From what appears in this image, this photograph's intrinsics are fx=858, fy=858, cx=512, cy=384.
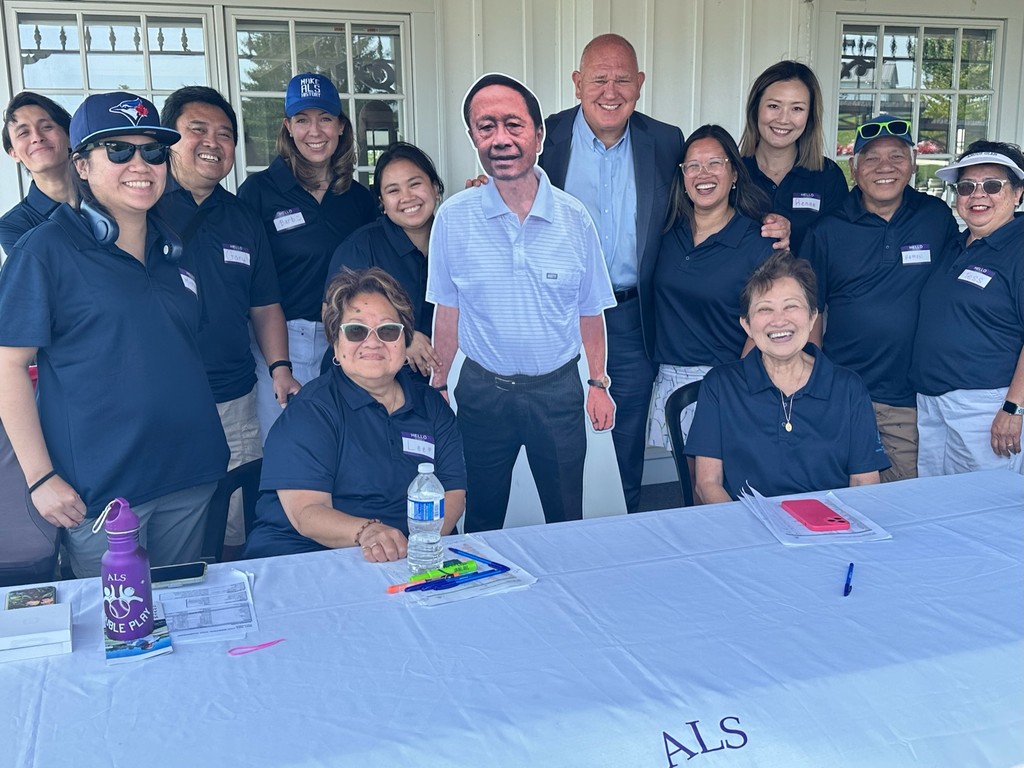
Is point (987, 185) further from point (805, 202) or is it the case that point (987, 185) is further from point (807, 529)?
point (807, 529)

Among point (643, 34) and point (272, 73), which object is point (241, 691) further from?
point (643, 34)

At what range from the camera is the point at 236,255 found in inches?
110

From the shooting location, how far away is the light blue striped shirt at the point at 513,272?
270cm

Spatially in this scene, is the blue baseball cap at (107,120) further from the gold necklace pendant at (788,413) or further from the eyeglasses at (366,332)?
the gold necklace pendant at (788,413)

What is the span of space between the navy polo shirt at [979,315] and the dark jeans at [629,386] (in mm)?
975

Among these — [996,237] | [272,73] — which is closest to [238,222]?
[272,73]

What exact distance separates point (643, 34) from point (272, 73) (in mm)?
1718

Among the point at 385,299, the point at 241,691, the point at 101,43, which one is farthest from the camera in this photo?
the point at 101,43

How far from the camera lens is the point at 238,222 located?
2.83 metres

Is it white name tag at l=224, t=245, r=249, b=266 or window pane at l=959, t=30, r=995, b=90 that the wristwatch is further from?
window pane at l=959, t=30, r=995, b=90

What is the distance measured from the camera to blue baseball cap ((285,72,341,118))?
117 inches

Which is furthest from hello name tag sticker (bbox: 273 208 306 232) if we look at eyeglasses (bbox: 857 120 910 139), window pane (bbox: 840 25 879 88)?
window pane (bbox: 840 25 879 88)

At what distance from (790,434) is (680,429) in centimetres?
38

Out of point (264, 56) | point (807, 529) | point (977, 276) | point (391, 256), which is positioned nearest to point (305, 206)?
point (391, 256)
